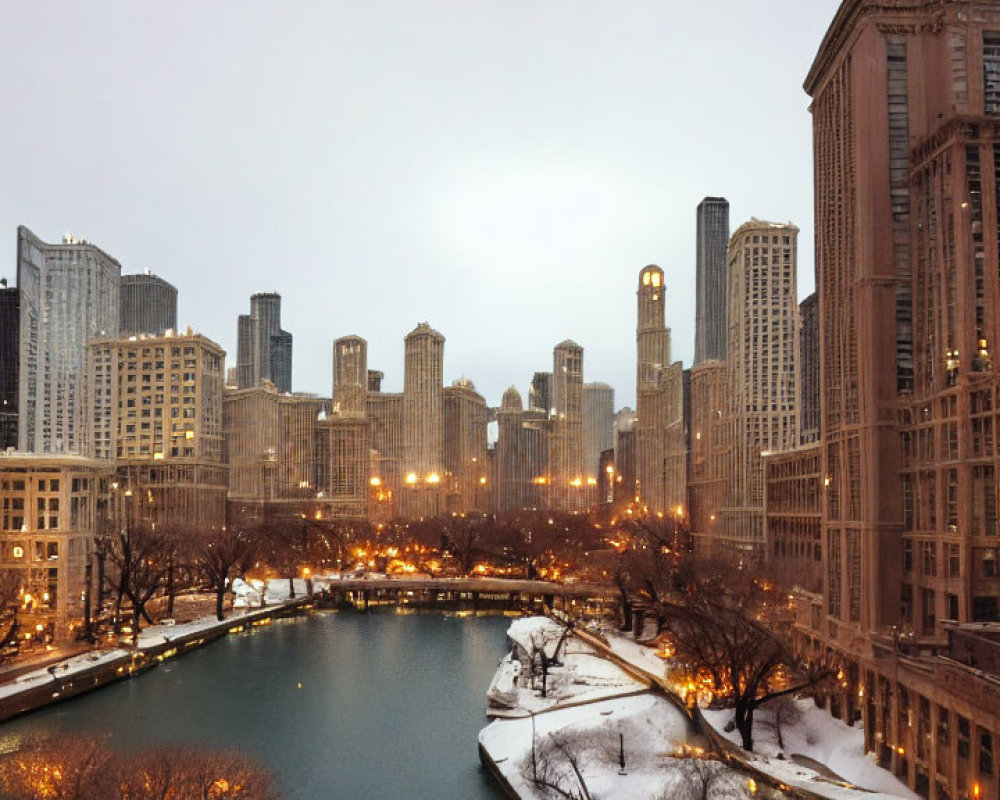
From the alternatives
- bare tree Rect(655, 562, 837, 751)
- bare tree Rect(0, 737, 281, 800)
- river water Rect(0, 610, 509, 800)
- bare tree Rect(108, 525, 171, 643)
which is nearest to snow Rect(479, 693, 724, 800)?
river water Rect(0, 610, 509, 800)

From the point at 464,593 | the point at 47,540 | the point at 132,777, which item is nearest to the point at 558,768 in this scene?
the point at 132,777

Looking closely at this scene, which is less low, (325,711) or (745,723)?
(745,723)

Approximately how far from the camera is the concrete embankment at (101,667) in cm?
6944

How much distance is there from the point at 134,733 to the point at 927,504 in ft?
186

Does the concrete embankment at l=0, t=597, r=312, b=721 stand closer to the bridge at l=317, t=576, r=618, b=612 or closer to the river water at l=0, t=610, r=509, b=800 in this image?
the river water at l=0, t=610, r=509, b=800

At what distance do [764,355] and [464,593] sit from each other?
64.5 meters

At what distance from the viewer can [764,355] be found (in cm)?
15800

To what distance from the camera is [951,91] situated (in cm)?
6084

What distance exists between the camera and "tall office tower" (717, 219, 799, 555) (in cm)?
15688

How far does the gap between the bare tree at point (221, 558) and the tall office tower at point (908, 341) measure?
7455 centimetres

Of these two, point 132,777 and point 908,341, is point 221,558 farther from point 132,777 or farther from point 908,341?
point 908,341

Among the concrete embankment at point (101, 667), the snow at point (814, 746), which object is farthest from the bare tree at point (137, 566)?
the snow at point (814, 746)

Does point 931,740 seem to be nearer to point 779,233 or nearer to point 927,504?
point 927,504

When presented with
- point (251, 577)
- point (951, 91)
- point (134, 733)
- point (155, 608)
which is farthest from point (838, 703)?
point (251, 577)
